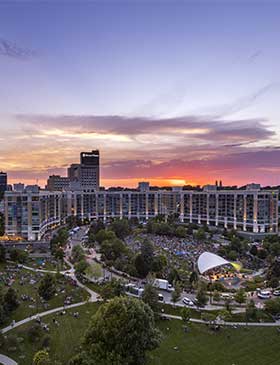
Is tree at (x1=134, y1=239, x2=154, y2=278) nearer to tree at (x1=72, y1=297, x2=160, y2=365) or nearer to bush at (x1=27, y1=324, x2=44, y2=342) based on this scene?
bush at (x1=27, y1=324, x2=44, y2=342)

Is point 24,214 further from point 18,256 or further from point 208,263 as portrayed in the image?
point 208,263

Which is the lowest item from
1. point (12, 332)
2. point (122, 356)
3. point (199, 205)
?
point (12, 332)

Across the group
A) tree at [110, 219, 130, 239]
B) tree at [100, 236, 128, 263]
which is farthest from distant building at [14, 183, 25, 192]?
tree at [100, 236, 128, 263]

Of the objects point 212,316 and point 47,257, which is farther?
point 47,257

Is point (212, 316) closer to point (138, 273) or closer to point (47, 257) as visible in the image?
point (138, 273)

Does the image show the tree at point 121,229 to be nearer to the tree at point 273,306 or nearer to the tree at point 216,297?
the tree at point 216,297

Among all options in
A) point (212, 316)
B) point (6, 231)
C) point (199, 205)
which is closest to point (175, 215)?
point (199, 205)

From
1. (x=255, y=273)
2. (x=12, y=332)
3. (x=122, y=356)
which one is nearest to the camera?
(x=122, y=356)

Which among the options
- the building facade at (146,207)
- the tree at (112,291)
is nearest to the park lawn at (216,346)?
the tree at (112,291)

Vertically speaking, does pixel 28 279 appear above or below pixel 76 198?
below
